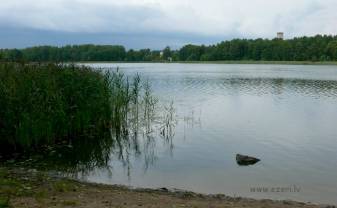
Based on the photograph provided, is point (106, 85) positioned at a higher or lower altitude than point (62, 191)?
higher

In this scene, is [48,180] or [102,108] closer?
[48,180]

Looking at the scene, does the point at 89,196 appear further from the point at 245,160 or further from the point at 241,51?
the point at 241,51

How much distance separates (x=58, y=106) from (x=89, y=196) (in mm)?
7397

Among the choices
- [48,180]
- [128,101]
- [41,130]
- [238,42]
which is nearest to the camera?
[48,180]

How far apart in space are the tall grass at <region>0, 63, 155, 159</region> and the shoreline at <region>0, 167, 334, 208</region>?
12.4 ft

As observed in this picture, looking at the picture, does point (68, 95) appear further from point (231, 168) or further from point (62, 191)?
point (62, 191)

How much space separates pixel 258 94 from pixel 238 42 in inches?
4810

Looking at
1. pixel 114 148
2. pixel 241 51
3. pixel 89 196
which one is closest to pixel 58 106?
pixel 114 148

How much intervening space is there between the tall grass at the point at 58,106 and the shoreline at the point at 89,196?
3785 mm

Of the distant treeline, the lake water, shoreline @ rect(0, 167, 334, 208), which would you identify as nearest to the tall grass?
the lake water

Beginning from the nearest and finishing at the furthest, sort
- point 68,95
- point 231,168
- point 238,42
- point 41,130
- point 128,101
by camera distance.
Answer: point 231,168 < point 41,130 < point 68,95 < point 128,101 < point 238,42

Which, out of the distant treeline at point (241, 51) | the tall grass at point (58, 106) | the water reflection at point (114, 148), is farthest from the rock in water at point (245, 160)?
the distant treeline at point (241, 51)

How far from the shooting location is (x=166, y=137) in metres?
20.0

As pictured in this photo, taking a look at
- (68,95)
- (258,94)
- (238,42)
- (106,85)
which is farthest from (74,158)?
(238,42)
